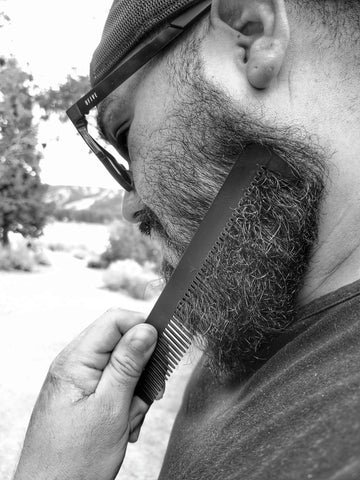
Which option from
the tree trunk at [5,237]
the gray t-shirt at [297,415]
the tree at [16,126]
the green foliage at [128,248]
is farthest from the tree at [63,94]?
the green foliage at [128,248]

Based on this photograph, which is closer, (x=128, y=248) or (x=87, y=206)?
(x=128, y=248)

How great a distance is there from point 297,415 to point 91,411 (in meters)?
0.68

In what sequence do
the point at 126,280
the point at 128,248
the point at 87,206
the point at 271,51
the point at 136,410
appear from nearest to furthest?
the point at 271,51 < the point at 136,410 < the point at 126,280 < the point at 128,248 < the point at 87,206

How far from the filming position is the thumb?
1.20 meters

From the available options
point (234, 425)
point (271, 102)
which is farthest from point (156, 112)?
point (234, 425)

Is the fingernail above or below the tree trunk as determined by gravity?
below

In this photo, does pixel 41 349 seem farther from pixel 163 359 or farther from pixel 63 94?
pixel 163 359

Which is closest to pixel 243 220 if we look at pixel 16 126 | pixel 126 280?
pixel 16 126

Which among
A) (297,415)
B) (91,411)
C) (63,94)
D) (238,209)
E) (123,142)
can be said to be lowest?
(91,411)

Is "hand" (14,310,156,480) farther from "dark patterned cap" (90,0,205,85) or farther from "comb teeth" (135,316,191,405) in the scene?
"dark patterned cap" (90,0,205,85)

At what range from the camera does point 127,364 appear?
1244mm

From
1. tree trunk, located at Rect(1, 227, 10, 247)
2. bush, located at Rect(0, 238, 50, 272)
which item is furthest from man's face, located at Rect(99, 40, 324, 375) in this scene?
tree trunk, located at Rect(1, 227, 10, 247)

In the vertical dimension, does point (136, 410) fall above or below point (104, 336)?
below

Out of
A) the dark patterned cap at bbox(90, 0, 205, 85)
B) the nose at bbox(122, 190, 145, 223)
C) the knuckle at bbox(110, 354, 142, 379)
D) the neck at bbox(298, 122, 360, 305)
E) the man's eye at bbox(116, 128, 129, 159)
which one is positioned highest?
the dark patterned cap at bbox(90, 0, 205, 85)
